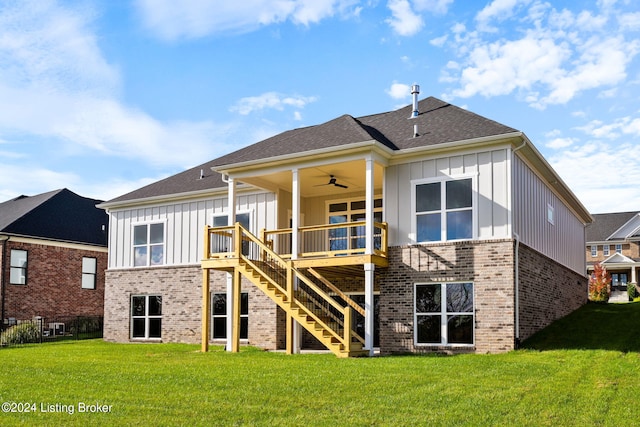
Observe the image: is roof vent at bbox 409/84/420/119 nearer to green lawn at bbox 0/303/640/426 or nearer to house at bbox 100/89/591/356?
house at bbox 100/89/591/356

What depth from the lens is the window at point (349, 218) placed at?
70.7 ft

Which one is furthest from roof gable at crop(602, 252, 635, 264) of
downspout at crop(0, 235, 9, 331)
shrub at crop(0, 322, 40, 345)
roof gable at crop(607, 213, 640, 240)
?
shrub at crop(0, 322, 40, 345)

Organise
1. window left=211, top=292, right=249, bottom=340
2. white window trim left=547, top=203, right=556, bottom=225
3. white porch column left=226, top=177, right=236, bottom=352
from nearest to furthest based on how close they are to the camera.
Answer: white porch column left=226, top=177, right=236, bottom=352 → white window trim left=547, top=203, right=556, bottom=225 → window left=211, top=292, right=249, bottom=340

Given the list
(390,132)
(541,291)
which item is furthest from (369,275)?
(541,291)

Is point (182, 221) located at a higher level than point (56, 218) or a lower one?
lower

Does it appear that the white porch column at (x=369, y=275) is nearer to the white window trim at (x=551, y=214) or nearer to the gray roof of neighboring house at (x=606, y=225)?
the white window trim at (x=551, y=214)

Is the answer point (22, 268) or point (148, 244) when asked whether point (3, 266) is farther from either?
point (148, 244)

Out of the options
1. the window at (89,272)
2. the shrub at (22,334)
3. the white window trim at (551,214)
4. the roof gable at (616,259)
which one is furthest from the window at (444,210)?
the roof gable at (616,259)

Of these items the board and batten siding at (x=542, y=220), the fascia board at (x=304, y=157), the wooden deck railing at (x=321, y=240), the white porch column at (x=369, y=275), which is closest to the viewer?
the white porch column at (x=369, y=275)

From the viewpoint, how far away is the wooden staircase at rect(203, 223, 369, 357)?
17.0m

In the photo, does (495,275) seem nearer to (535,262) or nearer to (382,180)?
(535,262)

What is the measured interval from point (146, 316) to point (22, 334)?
4856 mm

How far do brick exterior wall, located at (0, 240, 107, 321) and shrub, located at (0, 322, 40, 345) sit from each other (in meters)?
4.17

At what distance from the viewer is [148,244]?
1003 inches
